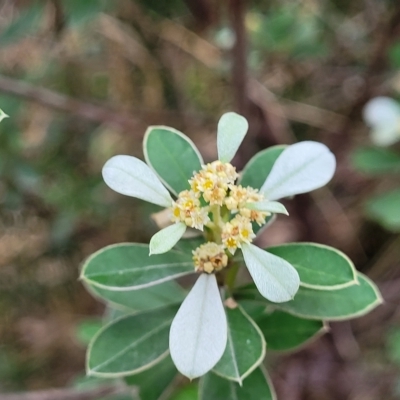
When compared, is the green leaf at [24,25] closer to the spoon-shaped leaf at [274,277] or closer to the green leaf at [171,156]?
the green leaf at [171,156]

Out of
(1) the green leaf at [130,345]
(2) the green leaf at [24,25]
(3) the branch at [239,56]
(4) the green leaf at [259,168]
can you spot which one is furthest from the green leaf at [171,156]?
(2) the green leaf at [24,25]

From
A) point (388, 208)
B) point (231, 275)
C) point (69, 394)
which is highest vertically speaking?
point (231, 275)

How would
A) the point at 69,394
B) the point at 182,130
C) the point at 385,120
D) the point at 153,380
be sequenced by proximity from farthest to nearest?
the point at 182,130 < the point at 385,120 < the point at 69,394 < the point at 153,380

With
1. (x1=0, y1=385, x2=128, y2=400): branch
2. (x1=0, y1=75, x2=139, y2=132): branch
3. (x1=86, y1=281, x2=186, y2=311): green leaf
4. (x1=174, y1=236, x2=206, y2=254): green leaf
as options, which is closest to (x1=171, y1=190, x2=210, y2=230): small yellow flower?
(x1=174, y1=236, x2=206, y2=254): green leaf

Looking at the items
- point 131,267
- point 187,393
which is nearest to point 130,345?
point 131,267

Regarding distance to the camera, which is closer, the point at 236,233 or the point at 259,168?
the point at 236,233

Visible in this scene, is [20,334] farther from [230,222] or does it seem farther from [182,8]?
[230,222]

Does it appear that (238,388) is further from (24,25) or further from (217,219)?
(24,25)
